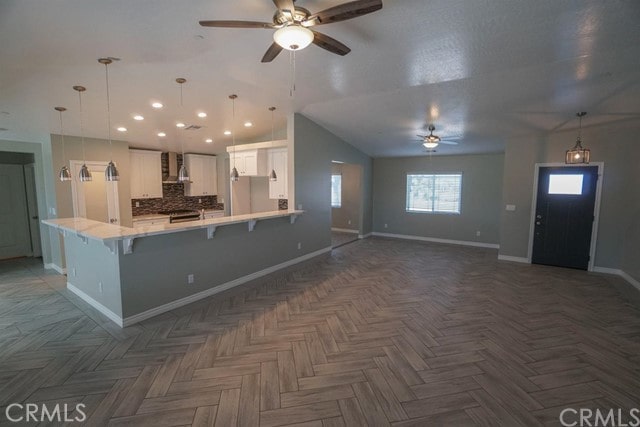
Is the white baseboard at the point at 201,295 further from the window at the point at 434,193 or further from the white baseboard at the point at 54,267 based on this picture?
the window at the point at 434,193

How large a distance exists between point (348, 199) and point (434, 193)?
2.64m

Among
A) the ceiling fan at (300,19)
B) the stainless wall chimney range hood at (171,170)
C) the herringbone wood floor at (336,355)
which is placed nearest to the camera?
the ceiling fan at (300,19)

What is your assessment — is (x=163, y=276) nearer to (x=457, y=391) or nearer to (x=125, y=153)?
(x=457, y=391)

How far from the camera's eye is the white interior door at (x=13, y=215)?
20.9ft

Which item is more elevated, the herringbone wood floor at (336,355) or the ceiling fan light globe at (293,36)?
the ceiling fan light globe at (293,36)

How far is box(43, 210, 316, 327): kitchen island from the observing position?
3.21 meters

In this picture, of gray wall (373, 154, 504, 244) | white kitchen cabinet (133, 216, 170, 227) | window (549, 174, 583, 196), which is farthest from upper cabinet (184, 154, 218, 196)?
window (549, 174, 583, 196)

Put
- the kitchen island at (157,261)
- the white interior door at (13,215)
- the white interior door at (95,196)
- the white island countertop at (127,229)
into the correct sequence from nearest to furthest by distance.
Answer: the white island countertop at (127,229) → the kitchen island at (157,261) → the white interior door at (95,196) → the white interior door at (13,215)

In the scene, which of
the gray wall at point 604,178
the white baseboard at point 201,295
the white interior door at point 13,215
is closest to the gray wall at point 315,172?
the white baseboard at point 201,295

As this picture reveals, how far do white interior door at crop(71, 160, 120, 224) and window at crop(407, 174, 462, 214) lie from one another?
7.47 meters

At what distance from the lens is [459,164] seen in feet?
25.3

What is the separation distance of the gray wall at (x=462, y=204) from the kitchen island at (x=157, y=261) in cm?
491

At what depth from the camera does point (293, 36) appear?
1.88m

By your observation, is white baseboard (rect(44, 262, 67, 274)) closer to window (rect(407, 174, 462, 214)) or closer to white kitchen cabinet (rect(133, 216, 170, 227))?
white kitchen cabinet (rect(133, 216, 170, 227))
